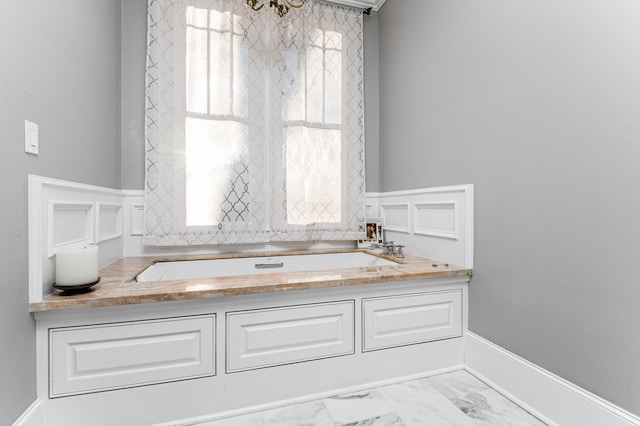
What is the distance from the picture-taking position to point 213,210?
2.22 m

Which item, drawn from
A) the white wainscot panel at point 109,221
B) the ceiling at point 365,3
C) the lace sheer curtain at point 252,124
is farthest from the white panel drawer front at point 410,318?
the ceiling at point 365,3

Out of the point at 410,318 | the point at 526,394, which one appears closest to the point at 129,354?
the point at 410,318

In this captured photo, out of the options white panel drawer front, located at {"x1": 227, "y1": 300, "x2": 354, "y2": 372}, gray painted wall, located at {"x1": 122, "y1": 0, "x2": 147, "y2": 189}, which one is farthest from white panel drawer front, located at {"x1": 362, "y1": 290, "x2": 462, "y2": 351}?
gray painted wall, located at {"x1": 122, "y1": 0, "x2": 147, "y2": 189}

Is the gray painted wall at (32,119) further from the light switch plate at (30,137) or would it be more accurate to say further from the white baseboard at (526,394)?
the white baseboard at (526,394)

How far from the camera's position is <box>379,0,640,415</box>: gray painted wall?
110 cm

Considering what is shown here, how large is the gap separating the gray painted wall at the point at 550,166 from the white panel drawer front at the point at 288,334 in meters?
0.81

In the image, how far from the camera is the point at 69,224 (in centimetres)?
142

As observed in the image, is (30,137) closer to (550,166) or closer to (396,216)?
(550,166)

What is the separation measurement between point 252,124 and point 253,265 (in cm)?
106

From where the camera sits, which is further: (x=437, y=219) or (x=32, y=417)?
(x=437, y=219)

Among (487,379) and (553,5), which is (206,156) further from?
(487,379)

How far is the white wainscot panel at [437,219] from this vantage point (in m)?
1.89

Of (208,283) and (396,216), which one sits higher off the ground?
(396,216)

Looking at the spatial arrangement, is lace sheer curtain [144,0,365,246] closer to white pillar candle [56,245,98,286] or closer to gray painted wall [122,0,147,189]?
gray painted wall [122,0,147,189]
